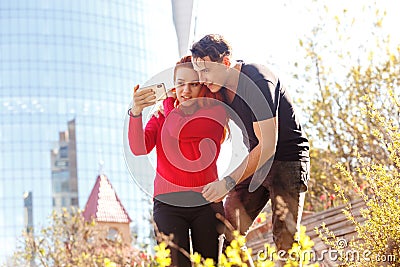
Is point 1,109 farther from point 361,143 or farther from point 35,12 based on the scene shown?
point 361,143

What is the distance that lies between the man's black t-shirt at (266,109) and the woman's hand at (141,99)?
291 mm

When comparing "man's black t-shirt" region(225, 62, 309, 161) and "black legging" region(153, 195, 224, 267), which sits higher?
"man's black t-shirt" region(225, 62, 309, 161)

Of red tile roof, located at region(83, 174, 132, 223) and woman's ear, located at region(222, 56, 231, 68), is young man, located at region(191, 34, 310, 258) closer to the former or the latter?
woman's ear, located at region(222, 56, 231, 68)

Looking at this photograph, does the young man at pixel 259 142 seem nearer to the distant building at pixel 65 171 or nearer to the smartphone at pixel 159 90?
the smartphone at pixel 159 90

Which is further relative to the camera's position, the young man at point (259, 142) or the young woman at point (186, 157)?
the young woman at point (186, 157)

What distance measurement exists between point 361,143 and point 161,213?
161 inches

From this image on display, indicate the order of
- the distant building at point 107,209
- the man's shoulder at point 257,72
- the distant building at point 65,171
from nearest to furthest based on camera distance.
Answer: the man's shoulder at point 257,72
the distant building at point 107,209
the distant building at point 65,171

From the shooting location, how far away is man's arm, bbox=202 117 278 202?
7.94 feet

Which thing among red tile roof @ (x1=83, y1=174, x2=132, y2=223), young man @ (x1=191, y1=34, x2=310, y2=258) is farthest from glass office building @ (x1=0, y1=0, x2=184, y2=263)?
young man @ (x1=191, y1=34, x2=310, y2=258)

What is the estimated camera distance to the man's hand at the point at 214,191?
241 cm

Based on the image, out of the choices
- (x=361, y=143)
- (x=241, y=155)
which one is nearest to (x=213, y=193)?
(x=241, y=155)

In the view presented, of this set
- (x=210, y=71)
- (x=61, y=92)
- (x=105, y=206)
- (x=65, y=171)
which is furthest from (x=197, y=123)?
(x=61, y=92)

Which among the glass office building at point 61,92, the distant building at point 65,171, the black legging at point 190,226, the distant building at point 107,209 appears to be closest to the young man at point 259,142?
the black legging at point 190,226

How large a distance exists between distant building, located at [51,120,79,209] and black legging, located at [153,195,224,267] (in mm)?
40884
